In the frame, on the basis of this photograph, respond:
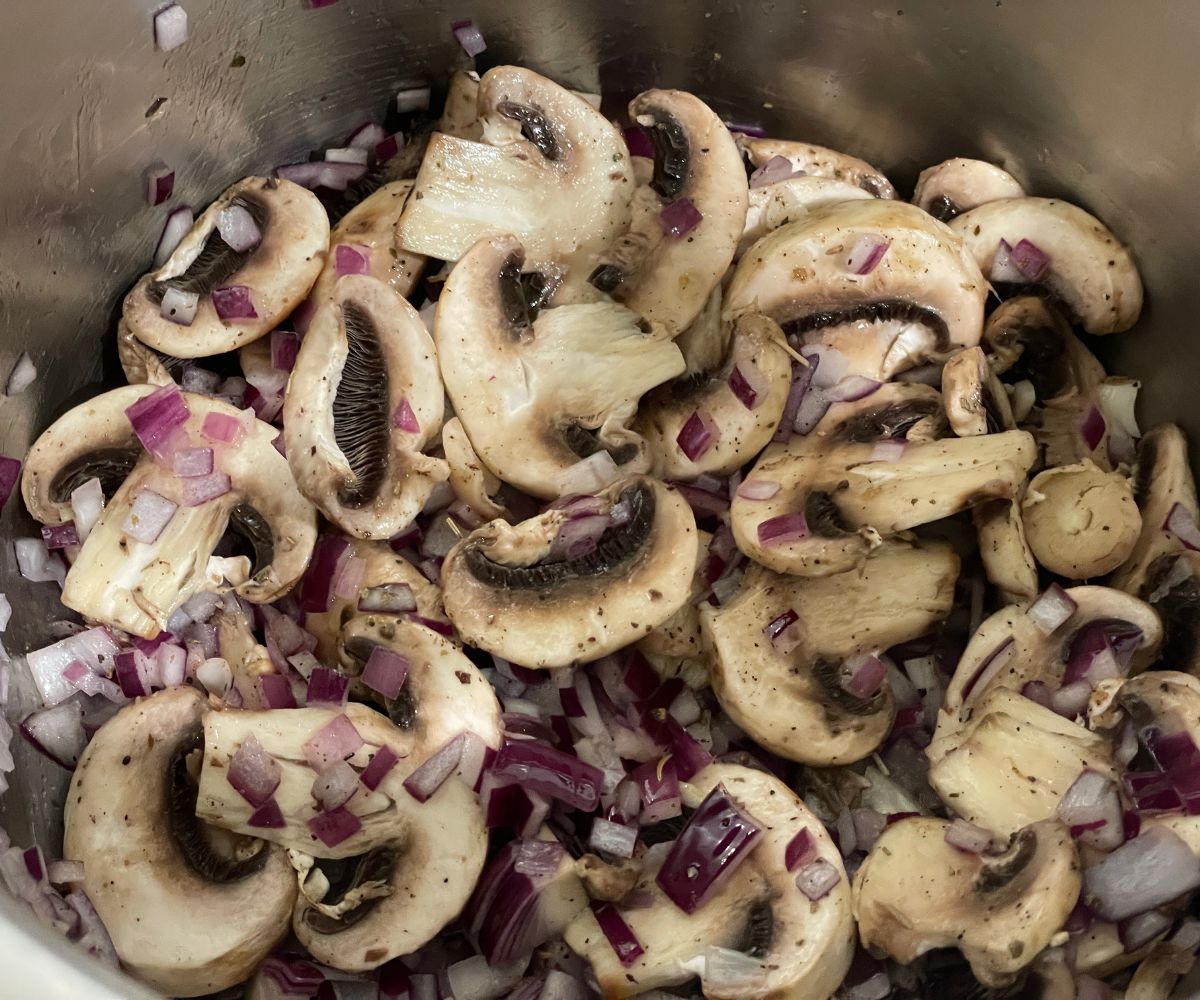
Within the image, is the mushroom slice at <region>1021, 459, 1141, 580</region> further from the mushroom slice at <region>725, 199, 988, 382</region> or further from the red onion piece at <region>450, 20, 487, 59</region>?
the red onion piece at <region>450, 20, 487, 59</region>

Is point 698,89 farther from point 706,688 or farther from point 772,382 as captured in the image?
point 706,688

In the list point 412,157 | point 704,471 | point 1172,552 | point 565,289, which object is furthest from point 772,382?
point 412,157

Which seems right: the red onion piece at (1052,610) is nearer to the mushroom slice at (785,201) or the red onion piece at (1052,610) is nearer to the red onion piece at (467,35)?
the mushroom slice at (785,201)

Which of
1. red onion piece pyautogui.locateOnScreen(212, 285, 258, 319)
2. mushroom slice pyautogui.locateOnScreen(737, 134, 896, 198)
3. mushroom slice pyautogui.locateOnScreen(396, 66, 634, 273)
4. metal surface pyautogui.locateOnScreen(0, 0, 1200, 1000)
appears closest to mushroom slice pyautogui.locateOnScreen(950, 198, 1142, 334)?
metal surface pyautogui.locateOnScreen(0, 0, 1200, 1000)

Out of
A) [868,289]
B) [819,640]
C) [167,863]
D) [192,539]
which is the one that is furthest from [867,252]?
[167,863]

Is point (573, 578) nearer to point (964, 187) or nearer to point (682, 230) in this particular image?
point (682, 230)

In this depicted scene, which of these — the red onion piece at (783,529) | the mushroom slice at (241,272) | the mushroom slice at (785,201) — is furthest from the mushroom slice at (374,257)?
the red onion piece at (783,529)
